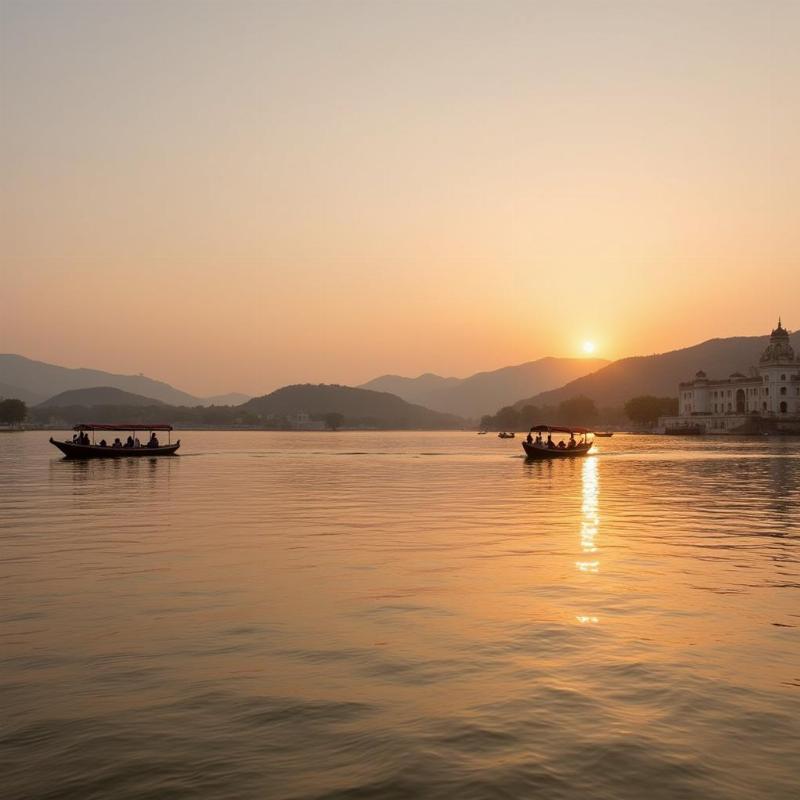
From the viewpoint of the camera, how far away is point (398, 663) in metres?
12.9

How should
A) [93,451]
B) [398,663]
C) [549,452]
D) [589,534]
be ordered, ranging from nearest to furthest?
[398,663] → [589,534] → [93,451] → [549,452]

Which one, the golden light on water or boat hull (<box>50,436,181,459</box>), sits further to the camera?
boat hull (<box>50,436,181,459</box>)

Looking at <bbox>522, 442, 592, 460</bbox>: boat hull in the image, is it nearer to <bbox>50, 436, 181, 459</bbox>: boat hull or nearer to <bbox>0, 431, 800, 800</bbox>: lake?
<bbox>50, 436, 181, 459</bbox>: boat hull

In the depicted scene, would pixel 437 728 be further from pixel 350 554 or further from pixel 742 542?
pixel 742 542

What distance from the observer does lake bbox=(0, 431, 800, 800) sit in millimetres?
8953

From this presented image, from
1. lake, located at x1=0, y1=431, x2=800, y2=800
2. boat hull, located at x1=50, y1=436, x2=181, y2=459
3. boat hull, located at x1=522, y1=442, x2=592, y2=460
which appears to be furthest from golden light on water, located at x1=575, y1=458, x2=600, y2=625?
boat hull, located at x1=50, y1=436, x2=181, y2=459

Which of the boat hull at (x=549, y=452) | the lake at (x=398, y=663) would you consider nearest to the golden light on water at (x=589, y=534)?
the lake at (x=398, y=663)

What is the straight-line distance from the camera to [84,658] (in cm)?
1310

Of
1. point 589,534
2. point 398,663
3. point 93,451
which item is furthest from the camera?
point 93,451

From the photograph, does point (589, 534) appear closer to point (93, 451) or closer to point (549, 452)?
point (549, 452)

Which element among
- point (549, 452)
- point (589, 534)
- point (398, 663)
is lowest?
point (589, 534)

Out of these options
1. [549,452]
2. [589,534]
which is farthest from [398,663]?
[549,452]

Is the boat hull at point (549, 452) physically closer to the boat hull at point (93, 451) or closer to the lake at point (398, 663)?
the boat hull at point (93, 451)

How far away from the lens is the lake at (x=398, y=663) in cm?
895
